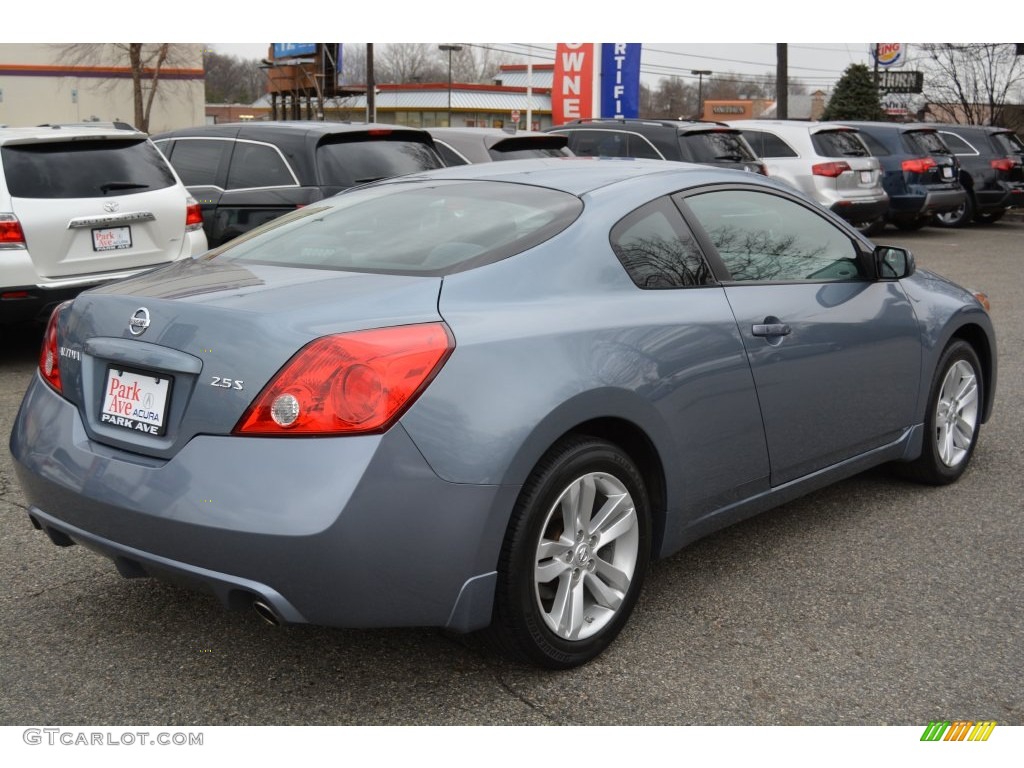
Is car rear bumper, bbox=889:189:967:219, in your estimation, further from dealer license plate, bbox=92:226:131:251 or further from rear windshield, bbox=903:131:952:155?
dealer license plate, bbox=92:226:131:251

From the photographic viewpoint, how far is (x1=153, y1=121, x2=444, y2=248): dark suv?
848 cm

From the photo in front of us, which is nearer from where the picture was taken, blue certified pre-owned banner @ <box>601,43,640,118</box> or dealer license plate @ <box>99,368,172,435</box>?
dealer license plate @ <box>99,368,172,435</box>

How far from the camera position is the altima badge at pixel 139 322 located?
310 cm

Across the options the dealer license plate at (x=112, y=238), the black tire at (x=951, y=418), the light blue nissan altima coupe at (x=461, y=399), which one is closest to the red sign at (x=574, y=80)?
the dealer license plate at (x=112, y=238)

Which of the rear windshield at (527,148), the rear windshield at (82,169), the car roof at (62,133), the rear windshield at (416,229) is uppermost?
the rear windshield at (527,148)

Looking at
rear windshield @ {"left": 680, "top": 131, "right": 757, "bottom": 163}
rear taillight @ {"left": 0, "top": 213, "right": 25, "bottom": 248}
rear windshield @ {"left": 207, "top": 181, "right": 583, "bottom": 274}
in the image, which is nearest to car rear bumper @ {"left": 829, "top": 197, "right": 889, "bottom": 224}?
rear windshield @ {"left": 680, "top": 131, "right": 757, "bottom": 163}

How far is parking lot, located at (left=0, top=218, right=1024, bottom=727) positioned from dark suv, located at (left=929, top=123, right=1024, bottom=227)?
18.2 metres

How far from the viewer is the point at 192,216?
26.7ft

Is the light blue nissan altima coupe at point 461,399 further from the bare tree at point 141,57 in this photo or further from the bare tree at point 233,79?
the bare tree at point 233,79

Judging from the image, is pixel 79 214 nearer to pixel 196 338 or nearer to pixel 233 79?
pixel 196 338

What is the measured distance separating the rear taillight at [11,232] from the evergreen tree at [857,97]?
116ft

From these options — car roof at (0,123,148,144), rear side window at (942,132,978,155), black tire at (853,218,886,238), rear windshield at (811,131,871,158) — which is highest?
rear side window at (942,132,978,155)

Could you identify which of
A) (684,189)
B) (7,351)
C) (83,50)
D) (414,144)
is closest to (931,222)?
(414,144)

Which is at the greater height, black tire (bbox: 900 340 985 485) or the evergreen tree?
the evergreen tree
